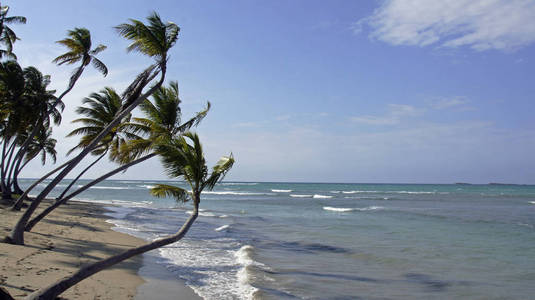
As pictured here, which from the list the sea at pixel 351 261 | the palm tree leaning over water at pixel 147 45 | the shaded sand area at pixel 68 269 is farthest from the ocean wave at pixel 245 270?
the palm tree leaning over water at pixel 147 45

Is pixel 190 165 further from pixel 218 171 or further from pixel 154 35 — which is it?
pixel 154 35

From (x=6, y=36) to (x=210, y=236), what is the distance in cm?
1306

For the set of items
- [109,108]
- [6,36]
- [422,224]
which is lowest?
[422,224]

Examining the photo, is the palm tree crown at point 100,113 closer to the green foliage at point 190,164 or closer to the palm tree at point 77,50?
the palm tree at point 77,50

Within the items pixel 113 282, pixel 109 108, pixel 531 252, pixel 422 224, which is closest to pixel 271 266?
pixel 113 282

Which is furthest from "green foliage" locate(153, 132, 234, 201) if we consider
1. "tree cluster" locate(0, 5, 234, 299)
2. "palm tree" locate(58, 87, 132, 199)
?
"palm tree" locate(58, 87, 132, 199)

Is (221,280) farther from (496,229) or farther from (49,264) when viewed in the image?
(496,229)

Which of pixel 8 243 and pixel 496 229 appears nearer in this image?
pixel 8 243

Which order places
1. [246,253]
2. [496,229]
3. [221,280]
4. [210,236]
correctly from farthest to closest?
A: [496,229] → [210,236] → [246,253] → [221,280]

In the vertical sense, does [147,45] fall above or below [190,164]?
above

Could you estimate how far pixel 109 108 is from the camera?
42.7 feet

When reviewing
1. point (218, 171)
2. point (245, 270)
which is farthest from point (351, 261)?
point (218, 171)

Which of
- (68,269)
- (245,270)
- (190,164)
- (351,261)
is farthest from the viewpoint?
(351,261)

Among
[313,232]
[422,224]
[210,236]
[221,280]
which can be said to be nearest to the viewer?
[221,280]
